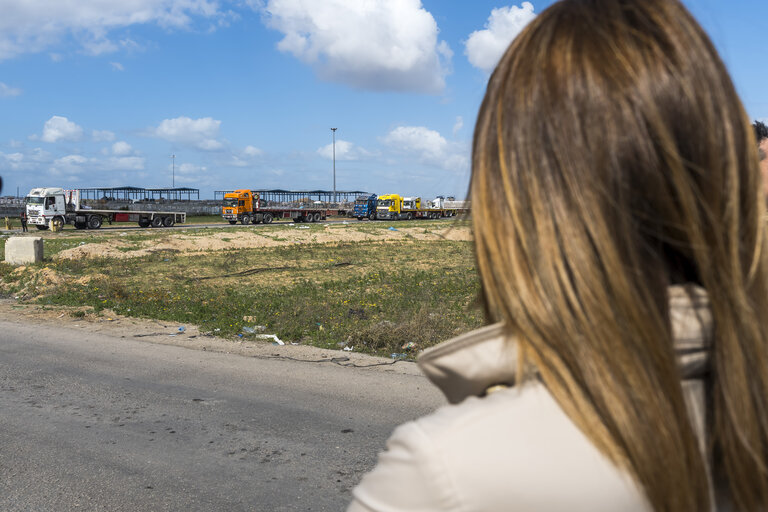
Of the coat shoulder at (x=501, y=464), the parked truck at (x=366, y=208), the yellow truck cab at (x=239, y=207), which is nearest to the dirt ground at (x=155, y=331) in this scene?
the coat shoulder at (x=501, y=464)

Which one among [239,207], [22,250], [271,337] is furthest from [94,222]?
[271,337]

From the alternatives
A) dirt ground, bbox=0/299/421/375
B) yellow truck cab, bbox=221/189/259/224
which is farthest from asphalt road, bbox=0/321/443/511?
yellow truck cab, bbox=221/189/259/224

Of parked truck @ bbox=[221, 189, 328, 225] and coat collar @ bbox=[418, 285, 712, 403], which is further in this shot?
parked truck @ bbox=[221, 189, 328, 225]

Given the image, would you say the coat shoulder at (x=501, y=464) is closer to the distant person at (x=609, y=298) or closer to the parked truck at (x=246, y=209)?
the distant person at (x=609, y=298)

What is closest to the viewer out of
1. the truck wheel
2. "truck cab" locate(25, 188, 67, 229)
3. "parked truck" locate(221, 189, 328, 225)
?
"truck cab" locate(25, 188, 67, 229)

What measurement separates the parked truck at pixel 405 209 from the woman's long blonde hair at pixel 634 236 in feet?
196

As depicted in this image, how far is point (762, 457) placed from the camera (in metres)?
0.84

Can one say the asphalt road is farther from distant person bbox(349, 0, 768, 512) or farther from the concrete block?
the concrete block

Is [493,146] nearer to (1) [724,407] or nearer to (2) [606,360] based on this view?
(2) [606,360]

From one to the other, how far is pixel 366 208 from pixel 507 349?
60.0 m

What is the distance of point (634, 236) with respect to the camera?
2.69 ft

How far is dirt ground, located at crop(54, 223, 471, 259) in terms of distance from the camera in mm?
21812

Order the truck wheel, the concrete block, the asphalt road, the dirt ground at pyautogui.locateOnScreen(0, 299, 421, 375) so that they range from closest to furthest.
A: the asphalt road, the dirt ground at pyautogui.locateOnScreen(0, 299, 421, 375), the concrete block, the truck wheel

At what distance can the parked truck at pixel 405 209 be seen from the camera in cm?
6088
